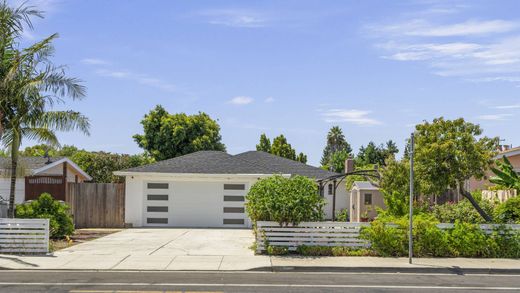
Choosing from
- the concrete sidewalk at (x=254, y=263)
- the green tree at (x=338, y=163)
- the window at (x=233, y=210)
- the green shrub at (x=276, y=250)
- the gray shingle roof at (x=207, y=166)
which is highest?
the green tree at (x=338, y=163)

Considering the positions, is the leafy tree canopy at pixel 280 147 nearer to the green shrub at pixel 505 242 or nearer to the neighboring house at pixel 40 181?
the neighboring house at pixel 40 181

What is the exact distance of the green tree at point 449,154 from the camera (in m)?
17.9

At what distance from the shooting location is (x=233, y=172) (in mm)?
26719

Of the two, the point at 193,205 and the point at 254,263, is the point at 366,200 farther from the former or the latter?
the point at 254,263

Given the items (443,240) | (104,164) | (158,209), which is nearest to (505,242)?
(443,240)

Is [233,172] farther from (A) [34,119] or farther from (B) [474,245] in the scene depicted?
(B) [474,245]

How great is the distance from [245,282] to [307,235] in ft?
14.8

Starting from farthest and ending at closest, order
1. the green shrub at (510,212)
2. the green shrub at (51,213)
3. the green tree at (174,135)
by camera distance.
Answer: the green tree at (174,135), the green shrub at (51,213), the green shrub at (510,212)

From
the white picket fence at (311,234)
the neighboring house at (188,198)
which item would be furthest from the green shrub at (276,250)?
the neighboring house at (188,198)

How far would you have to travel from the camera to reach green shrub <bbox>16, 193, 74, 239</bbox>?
66.1ft

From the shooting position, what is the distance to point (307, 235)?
17.0 m

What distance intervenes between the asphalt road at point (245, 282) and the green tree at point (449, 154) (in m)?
4.27

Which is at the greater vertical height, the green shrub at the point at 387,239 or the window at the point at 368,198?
the window at the point at 368,198

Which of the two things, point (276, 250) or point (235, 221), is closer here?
point (276, 250)
